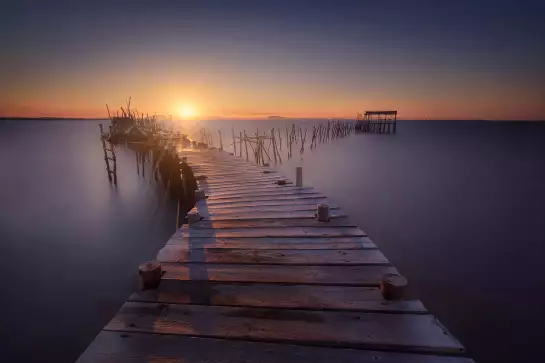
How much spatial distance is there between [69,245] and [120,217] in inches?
170

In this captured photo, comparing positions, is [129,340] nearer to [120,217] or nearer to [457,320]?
[457,320]

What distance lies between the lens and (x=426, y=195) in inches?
826

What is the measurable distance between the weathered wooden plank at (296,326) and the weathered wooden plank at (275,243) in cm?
202

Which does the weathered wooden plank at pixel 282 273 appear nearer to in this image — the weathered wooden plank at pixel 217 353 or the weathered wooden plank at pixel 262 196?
the weathered wooden plank at pixel 217 353

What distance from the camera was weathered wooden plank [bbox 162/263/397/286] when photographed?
4465mm

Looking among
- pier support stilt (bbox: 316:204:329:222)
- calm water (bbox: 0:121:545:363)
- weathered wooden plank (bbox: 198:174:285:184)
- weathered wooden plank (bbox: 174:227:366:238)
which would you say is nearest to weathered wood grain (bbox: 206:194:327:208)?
pier support stilt (bbox: 316:204:329:222)

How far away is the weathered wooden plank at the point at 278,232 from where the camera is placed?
6352 millimetres

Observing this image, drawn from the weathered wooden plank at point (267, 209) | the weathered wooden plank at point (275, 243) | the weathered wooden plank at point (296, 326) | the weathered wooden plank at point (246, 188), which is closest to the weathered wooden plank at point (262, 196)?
the weathered wooden plank at point (246, 188)

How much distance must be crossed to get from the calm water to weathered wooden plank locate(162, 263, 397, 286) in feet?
16.5

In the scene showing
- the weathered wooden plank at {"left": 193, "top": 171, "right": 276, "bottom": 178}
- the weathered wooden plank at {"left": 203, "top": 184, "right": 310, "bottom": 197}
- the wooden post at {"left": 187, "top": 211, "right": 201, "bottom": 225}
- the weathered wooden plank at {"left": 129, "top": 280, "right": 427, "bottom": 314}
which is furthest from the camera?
the weathered wooden plank at {"left": 193, "top": 171, "right": 276, "bottom": 178}

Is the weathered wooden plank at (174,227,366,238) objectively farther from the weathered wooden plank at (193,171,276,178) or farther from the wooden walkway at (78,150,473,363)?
the weathered wooden plank at (193,171,276,178)

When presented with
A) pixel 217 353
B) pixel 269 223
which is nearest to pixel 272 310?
pixel 217 353

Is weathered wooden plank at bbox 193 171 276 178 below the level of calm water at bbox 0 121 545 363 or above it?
above

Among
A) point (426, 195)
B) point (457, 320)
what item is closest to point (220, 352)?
point (457, 320)
